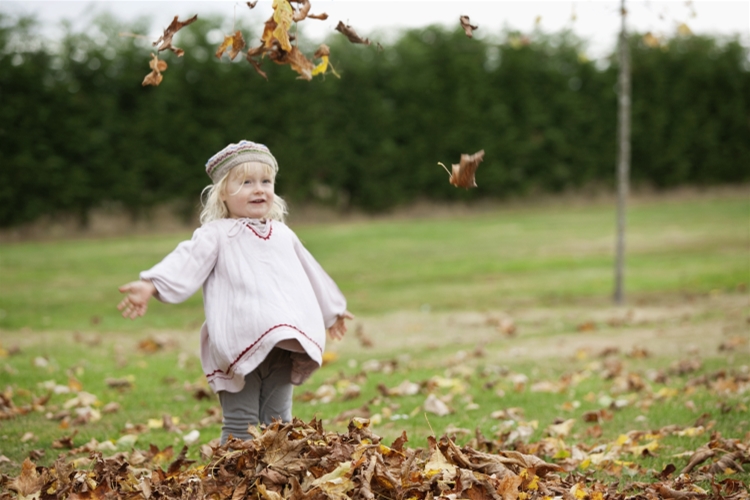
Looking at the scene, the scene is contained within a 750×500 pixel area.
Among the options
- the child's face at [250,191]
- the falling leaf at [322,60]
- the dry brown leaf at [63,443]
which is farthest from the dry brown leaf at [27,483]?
the falling leaf at [322,60]

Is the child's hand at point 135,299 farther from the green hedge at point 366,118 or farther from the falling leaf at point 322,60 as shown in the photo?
the green hedge at point 366,118

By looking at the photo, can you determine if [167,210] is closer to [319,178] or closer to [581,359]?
[319,178]

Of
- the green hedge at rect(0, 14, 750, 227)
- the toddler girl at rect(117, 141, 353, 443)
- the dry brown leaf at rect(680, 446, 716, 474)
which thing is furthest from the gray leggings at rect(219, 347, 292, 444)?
the green hedge at rect(0, 14, 750, 227)

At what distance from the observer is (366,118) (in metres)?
20.4

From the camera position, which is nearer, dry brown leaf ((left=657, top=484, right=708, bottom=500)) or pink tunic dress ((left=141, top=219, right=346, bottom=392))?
dry brown leaf ((left=657, top=484, right=708, bottom=500))

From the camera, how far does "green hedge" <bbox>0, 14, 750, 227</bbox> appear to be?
1709 centimetres

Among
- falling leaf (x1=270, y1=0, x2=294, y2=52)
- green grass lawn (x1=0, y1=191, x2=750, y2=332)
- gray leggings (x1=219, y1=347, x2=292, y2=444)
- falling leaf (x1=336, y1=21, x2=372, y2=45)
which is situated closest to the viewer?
falling leaf (x1=270, y1=0, x2=294, y2=52)

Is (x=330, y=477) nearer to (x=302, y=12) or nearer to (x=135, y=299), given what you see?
(x=135, y=299)

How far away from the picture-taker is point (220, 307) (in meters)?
3.74

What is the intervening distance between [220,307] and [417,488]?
4.34 feet

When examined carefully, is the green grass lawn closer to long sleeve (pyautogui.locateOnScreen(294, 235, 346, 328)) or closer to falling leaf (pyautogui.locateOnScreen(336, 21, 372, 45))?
long sleeve (pyautogui.locateOnScreen(294, 235, 346, 328))

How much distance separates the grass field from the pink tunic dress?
1.07 metres

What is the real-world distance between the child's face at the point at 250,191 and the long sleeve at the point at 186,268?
185 millimetres

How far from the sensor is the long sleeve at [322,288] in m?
4.11
